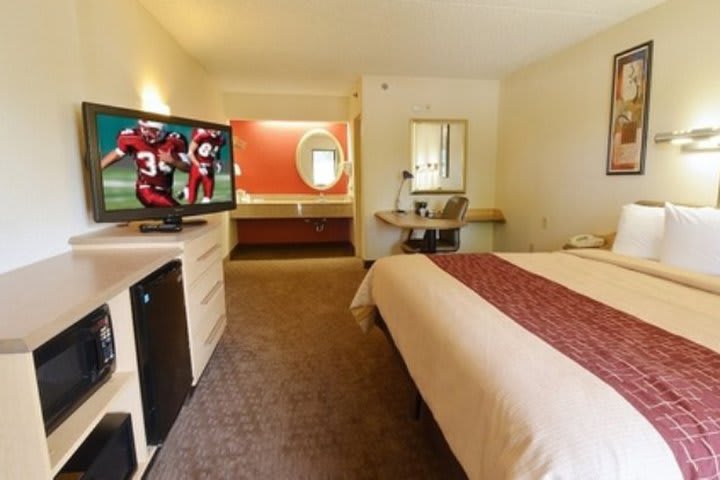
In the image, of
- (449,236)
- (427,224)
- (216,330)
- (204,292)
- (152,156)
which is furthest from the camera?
(449,236)

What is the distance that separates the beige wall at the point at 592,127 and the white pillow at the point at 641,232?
40cm

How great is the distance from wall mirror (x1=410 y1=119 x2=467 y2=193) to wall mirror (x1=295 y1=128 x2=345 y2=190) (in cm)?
166

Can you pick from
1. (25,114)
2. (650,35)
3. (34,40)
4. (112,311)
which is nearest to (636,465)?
(112,311)

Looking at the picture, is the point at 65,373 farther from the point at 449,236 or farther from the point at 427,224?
the point at 449,236

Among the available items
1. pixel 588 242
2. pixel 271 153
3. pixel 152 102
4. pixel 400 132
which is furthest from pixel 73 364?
pixel 271 153

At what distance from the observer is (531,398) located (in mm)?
838

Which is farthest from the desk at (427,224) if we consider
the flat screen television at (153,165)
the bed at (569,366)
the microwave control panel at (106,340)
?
the microwave control panel at (106,340)

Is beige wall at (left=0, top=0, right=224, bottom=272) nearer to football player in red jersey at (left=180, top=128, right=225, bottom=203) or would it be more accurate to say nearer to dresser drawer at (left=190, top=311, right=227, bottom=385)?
football player in red jersey at (left=180, top=128, right=225, bottom=203)

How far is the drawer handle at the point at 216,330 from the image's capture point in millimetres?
2356

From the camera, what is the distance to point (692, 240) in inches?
76.6

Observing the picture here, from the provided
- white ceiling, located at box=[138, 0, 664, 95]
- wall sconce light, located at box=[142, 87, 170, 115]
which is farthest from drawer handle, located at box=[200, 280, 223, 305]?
white ceiling, located at box=[138, 0, 664, 95]

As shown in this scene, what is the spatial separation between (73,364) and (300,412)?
1.05 meters

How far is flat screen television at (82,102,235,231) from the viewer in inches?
71.2

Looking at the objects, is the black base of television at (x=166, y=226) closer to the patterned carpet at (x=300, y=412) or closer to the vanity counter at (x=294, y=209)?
the patterned carpet at (x=300, y=412)
